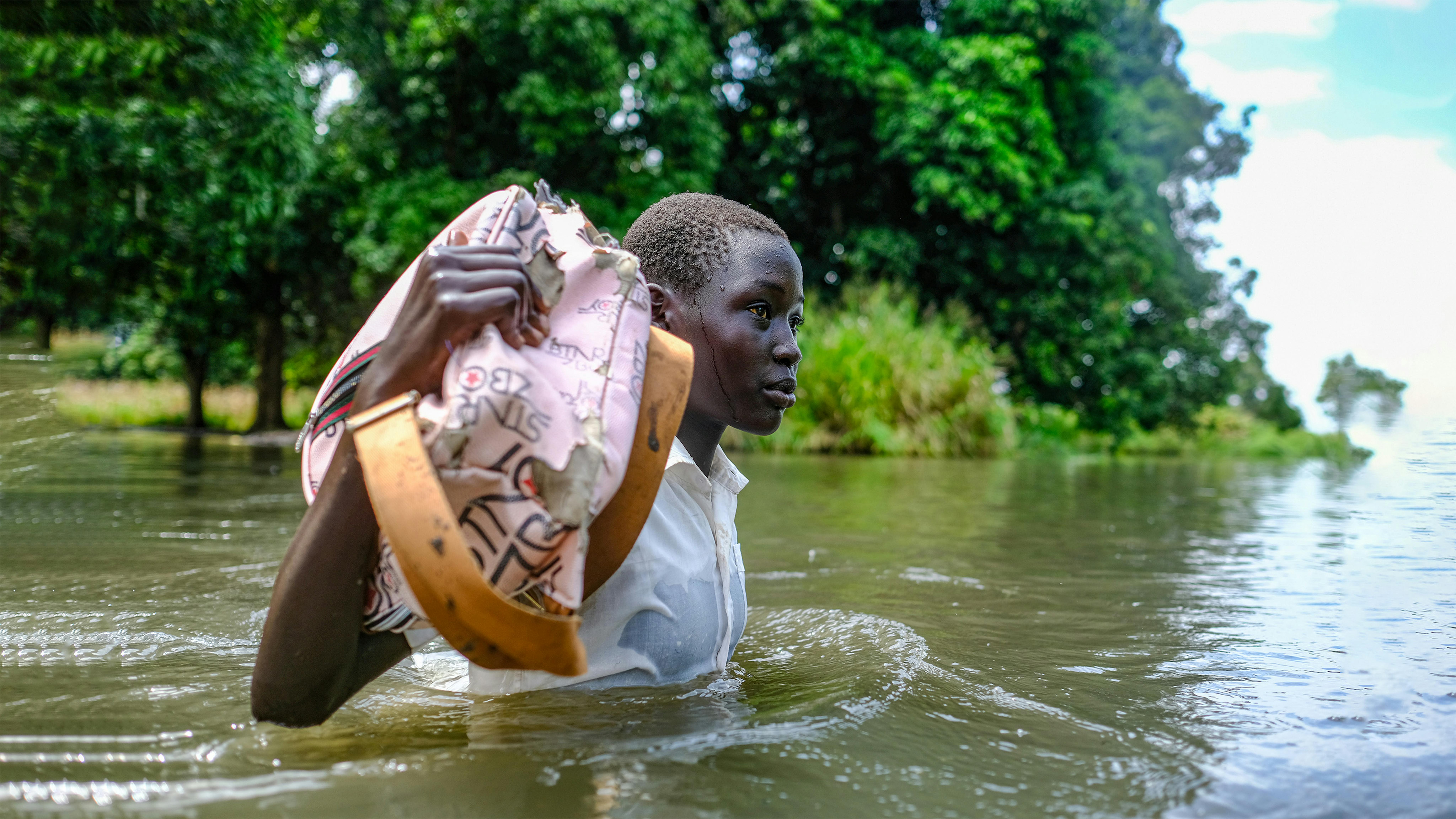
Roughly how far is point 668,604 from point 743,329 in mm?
550

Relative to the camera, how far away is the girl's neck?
2.10 metres

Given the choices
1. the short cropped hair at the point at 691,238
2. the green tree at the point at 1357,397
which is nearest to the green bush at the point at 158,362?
the green tree at the point at 1357,397

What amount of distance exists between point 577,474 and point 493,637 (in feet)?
0.78

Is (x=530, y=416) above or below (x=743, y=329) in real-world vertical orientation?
below

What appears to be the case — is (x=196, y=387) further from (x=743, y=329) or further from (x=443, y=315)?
(x=443, y=315)

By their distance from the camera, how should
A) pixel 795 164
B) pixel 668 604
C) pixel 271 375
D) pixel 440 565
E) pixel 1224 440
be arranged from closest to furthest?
pixel 440 565 < pixel 668 604 < pixel 271 375 < pixel 795 164 < pixel 1224 440

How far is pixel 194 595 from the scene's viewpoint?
3.51 metres

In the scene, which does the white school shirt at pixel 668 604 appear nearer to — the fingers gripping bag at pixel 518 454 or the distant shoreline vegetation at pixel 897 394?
the fingers gripping bag at pixel 518 454

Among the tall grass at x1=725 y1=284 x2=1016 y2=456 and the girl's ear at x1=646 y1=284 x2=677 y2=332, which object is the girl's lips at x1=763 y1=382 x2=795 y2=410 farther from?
the tall grass at x1=725 y1=284 x2=1016 y2=456

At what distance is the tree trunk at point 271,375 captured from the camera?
20531 mm

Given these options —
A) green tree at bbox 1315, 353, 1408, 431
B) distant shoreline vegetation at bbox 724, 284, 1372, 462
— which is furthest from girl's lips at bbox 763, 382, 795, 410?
distant shoreline vegetation at bbox 724, 284, 1372, 462

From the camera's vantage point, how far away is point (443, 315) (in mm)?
1387

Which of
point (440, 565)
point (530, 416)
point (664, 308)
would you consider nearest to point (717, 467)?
point (664, 308)

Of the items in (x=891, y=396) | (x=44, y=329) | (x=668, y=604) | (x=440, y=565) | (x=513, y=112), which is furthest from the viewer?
(x=513, y=112)
